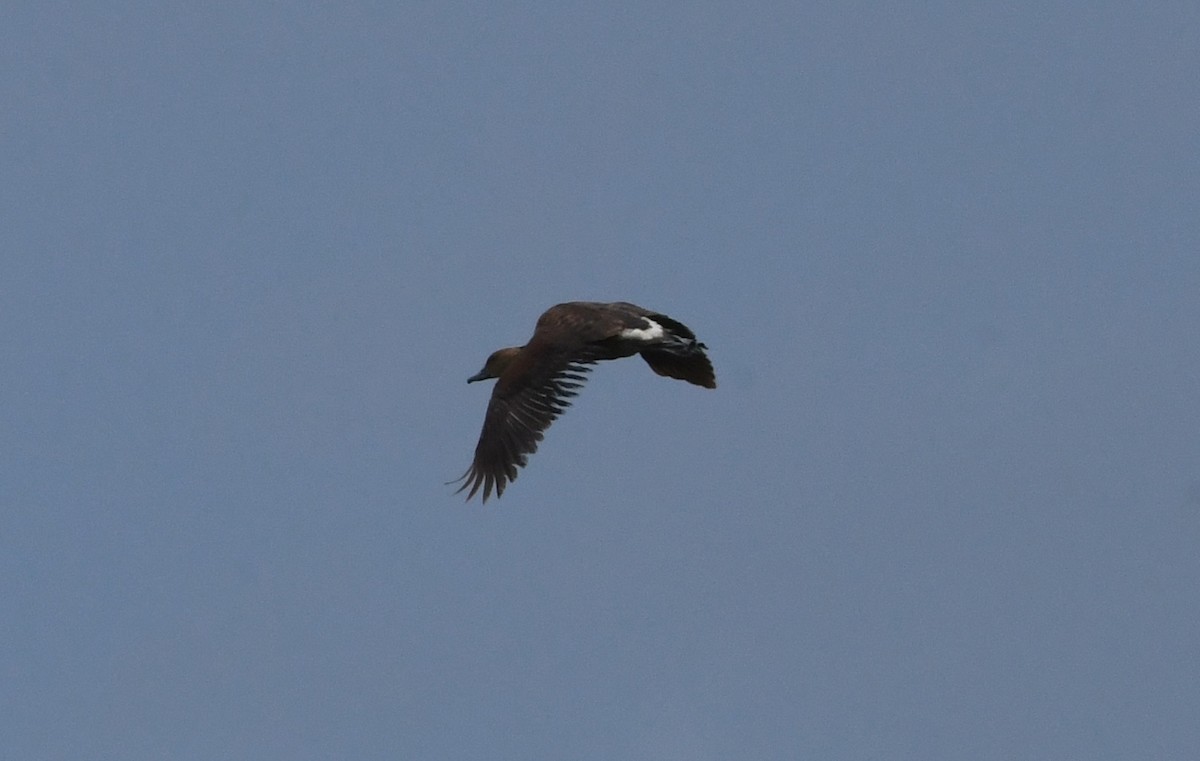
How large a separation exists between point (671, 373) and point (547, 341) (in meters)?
2.15

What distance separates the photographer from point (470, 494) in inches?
976

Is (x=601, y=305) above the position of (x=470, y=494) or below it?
above

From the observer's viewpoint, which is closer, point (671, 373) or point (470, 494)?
point (470, 494)

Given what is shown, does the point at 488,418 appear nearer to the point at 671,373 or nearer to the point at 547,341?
the point at 547,341

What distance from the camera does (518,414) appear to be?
24.8 m

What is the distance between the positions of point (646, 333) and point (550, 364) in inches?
40.4

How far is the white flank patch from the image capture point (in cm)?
2527

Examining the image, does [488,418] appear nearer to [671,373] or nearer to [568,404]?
[568,404]

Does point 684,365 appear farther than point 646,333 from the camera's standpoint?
Yes

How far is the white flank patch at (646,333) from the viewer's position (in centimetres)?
2527

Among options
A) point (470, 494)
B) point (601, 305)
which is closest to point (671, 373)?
point (601, 305)

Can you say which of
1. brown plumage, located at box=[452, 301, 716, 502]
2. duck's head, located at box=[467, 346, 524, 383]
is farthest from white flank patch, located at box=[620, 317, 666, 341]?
duck's head, located at box=[467, 346, 524, 383]

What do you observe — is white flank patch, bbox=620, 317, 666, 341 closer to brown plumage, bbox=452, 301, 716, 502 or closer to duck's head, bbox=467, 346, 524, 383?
brown plumage, bbox=452, 301, 716, 502

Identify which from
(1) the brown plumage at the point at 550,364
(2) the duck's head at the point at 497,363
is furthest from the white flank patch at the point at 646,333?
(2) the duck's head at the point at 497,363
